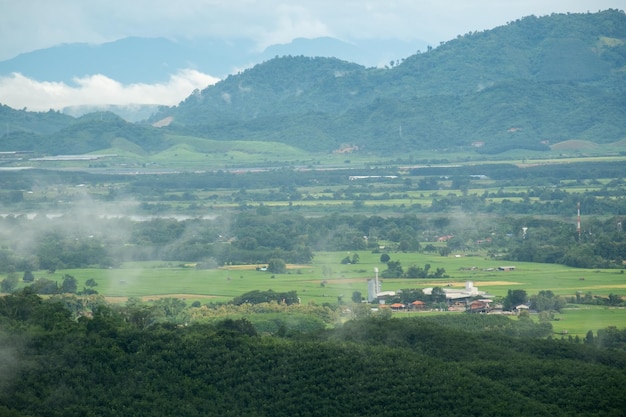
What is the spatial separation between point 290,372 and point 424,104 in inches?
3235

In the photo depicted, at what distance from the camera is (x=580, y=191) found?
71938mm

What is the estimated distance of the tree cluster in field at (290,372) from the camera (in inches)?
992

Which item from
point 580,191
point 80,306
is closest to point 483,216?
point 580,191

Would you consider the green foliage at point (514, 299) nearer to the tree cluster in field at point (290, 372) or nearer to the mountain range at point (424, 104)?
the tree cluster in field at point (290, 372)

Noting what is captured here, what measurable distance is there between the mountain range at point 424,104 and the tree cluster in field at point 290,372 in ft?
216

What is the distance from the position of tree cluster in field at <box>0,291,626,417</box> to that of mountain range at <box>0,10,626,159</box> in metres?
65.7

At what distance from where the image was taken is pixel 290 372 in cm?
2659

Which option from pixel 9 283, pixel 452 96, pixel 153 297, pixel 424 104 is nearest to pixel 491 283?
pixel 153 297

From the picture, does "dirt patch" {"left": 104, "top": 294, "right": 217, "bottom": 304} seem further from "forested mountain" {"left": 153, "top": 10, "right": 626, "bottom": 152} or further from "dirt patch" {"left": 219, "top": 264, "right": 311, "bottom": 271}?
"forested mountain" {"left": 153, "top": 10, "right": 626, "bottom": 152}

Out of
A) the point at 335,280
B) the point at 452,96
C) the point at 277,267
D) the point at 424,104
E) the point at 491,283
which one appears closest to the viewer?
the point at 491,283

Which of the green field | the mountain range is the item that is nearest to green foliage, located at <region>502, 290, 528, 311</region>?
the green field

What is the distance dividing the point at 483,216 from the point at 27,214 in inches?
835

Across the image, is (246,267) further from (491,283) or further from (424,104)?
(424,104)

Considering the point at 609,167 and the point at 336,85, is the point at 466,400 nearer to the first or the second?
the point at 609,167
